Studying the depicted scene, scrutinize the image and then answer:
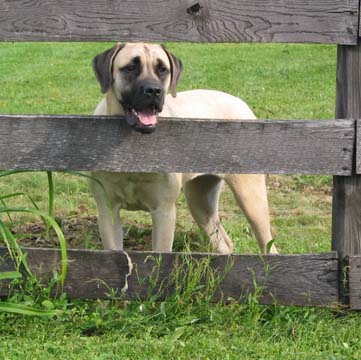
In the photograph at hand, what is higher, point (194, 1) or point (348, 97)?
point (194, 1)

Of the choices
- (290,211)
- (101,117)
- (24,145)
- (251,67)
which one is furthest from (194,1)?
(251,67)

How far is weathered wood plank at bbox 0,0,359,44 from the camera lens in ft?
14.0

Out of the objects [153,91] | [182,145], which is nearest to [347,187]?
[182,145]

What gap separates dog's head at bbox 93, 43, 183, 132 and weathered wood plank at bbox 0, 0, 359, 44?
1.81 feet

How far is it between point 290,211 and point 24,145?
3.43m

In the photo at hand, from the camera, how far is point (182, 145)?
446 cm

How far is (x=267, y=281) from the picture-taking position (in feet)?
15.2

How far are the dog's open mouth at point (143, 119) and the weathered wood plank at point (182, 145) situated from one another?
39 millimetres

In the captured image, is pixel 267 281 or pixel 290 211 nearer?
pixel 267 281

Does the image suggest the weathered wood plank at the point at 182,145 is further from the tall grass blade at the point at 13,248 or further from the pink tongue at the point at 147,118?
the tall grass blade at the point at 13,248

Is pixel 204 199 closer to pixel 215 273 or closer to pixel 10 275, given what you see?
pixel 215 273

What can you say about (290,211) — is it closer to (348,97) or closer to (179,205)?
(179,205)

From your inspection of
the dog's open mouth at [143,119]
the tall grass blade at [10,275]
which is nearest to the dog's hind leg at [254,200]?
the dog's open mouth at [143,119]

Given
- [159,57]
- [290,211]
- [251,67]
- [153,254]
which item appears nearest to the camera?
[153,254]
